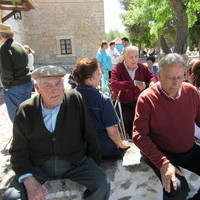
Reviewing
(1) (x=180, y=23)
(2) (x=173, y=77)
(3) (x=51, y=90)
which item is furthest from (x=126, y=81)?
(1) (x=180, y=23)

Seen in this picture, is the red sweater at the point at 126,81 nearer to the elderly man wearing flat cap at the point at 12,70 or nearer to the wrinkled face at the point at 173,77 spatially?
the wrinkled face at the point at 173,77

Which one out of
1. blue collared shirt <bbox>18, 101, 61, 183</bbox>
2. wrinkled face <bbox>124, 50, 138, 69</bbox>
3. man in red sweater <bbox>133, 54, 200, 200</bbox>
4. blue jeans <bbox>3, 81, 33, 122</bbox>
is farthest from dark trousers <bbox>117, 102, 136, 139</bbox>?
blue jeans <bbox>3, 81, 33, 122</bbox>

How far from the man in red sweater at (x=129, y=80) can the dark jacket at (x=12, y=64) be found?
4.61 feet

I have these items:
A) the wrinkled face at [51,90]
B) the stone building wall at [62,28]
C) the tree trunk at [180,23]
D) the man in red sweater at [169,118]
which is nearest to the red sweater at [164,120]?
the man in red sweater at [169,118]

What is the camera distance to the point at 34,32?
18.0 m

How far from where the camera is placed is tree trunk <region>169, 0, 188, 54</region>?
6.18 meters

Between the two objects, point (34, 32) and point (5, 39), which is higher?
point (34, 32)

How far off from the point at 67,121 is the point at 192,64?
168cm

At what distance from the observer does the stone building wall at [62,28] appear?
1777cm

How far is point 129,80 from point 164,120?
128 centimetres

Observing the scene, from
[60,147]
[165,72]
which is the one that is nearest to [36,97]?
[60,147]

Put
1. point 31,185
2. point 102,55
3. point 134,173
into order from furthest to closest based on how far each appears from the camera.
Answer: point 102,55 → point 134,173 → point 31,185

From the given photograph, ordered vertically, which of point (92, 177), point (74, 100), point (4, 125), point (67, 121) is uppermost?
point (74, 100)

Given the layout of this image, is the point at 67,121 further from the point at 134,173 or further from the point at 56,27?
the point at 56,27
